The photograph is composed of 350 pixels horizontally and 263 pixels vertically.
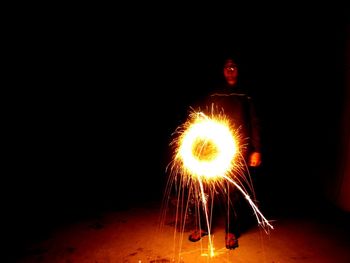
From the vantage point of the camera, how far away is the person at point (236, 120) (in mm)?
4234

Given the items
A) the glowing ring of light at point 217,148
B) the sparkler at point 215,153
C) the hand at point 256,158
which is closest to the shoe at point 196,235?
the sparkler at point 215,153

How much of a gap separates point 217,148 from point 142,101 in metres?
4.99

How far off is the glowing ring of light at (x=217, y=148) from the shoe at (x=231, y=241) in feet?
2.74

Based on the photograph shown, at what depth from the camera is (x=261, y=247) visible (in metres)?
4.16

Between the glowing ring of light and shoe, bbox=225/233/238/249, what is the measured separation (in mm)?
836

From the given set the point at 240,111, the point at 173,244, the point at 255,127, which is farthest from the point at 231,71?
the point at 173,244

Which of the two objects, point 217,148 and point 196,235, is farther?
point 196,235

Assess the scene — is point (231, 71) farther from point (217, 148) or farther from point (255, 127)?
point (217, 148)

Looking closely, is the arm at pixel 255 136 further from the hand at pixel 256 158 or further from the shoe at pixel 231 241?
the shoe at pixel 231 241

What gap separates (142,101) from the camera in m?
8.95

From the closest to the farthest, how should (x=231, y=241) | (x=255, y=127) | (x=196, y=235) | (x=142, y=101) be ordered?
1. (x=231, y=241)
2. (x=255, y=127)
3. (x=196, y=235)
4. (x=142, y=101)

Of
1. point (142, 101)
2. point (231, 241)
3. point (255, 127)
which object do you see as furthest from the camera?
point (142, 101)

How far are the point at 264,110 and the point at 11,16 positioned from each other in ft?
19.7

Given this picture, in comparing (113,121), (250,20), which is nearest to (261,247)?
(250,20)
